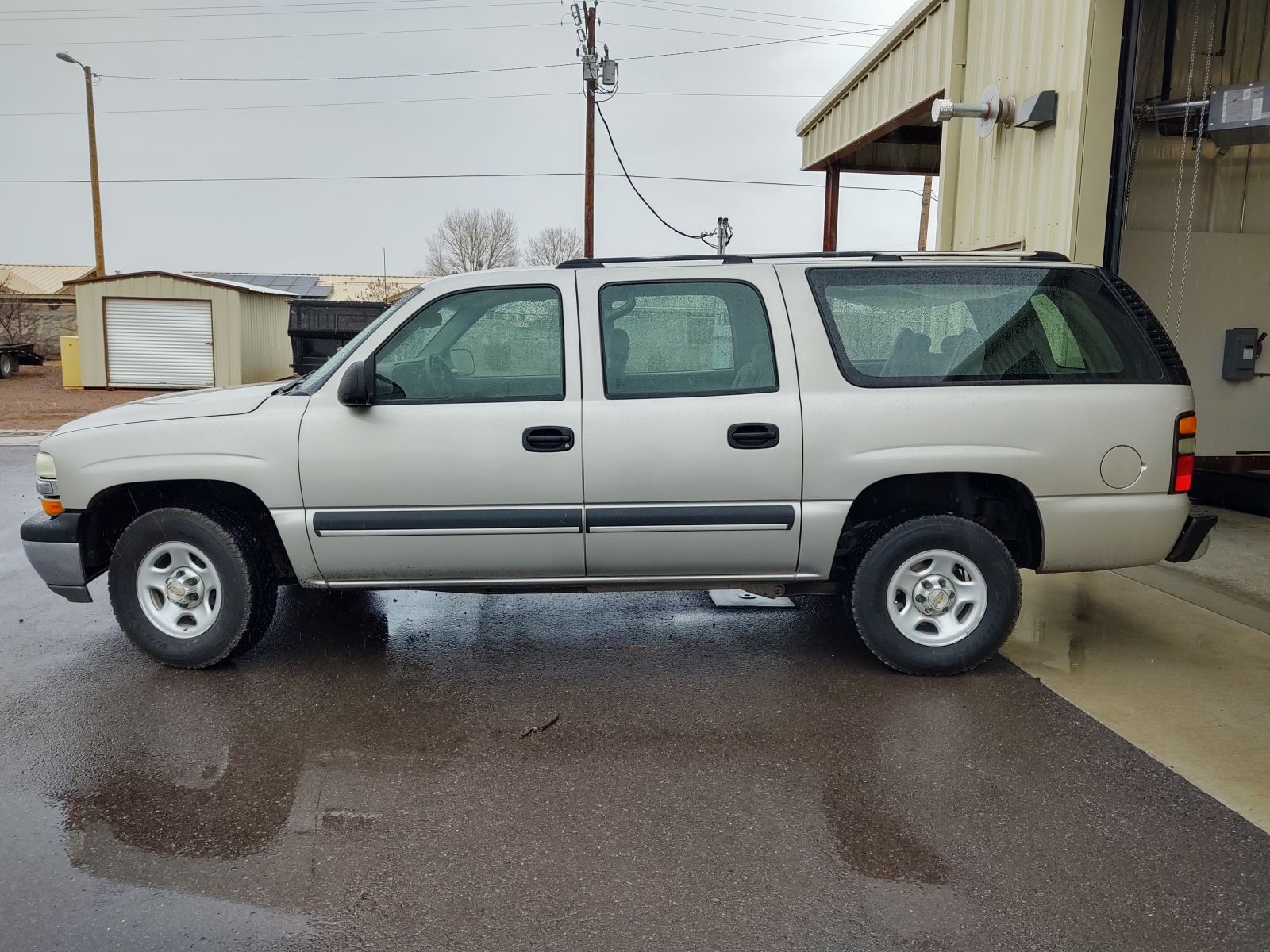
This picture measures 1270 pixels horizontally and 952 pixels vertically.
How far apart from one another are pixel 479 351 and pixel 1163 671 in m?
3.60

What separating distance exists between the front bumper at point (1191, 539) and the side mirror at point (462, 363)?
333 cm

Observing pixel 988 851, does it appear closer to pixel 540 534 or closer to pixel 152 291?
pixel 540 534

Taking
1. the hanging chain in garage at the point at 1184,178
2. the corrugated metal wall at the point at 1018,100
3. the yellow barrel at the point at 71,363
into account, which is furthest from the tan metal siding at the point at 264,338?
the hanging chain in garage at the point at 1184,178

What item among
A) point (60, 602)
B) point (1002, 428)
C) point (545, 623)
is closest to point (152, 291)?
point (60, 602)

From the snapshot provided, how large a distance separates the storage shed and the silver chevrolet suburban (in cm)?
2145

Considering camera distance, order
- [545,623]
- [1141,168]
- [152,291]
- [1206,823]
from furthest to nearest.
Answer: [152,291], [1141,168], [545,623], [1206,823]

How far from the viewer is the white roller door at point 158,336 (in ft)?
81.2

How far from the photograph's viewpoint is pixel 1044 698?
15.1 feet

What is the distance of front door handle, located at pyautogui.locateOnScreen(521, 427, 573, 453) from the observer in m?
4.61

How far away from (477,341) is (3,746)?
Answer: 8.38ft

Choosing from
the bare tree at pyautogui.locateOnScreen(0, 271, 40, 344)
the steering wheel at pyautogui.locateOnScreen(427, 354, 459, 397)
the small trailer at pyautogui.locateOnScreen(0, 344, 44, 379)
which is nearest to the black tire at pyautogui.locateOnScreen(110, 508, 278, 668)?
the steering wheel at pyautogui.locateOnScreen(427, 354, 459, 397)

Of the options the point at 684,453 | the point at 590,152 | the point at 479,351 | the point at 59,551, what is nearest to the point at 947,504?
the point at 684,453

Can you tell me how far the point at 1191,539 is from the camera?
188 inches

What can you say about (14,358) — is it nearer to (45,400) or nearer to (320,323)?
(45,400)
